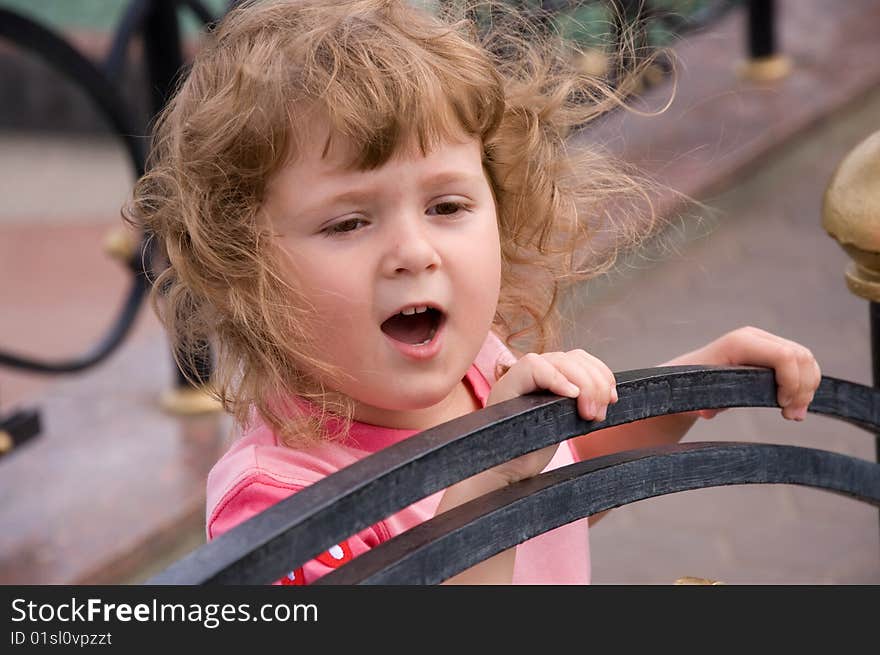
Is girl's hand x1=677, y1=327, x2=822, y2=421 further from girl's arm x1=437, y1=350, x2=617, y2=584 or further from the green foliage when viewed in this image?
the green foliage

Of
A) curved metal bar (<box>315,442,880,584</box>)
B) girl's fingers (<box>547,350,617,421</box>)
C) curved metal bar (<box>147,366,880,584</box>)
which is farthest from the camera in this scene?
girl's fingers (<box>547,350,617,421</box>)

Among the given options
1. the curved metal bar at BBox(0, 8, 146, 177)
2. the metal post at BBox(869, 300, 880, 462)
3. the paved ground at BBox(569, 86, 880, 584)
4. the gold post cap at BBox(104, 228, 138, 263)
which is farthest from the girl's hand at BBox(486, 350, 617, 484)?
→ the gold post cap at BBox(104, 228, 138, 263)

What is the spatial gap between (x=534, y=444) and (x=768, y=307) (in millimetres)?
3199

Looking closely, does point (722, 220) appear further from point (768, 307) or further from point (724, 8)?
point (724, 8)

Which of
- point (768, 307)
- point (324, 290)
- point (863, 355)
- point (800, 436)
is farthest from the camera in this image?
point (768, 307)

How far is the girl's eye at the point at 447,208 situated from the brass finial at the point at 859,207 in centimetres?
43

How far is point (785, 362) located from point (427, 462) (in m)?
0.52

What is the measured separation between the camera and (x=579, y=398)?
47.6 inches

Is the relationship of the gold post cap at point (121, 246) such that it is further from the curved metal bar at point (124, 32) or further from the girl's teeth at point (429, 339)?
the girl's teeth at point (429, 339)

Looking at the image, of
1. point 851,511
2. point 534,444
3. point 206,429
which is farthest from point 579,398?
point 206,429

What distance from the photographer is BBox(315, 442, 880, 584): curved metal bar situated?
107 cm

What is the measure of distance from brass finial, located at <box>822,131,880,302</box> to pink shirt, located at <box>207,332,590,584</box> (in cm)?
43

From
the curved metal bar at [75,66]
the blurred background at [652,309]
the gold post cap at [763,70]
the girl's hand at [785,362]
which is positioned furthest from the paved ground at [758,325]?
the curved metal bar at [75,66]

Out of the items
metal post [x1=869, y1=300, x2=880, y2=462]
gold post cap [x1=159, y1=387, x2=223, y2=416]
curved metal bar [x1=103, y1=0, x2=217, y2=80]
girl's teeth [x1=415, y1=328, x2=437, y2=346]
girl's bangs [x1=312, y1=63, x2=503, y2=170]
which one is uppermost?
curved metal bar [x1=103, y1=0, x2=217, y2=80]
